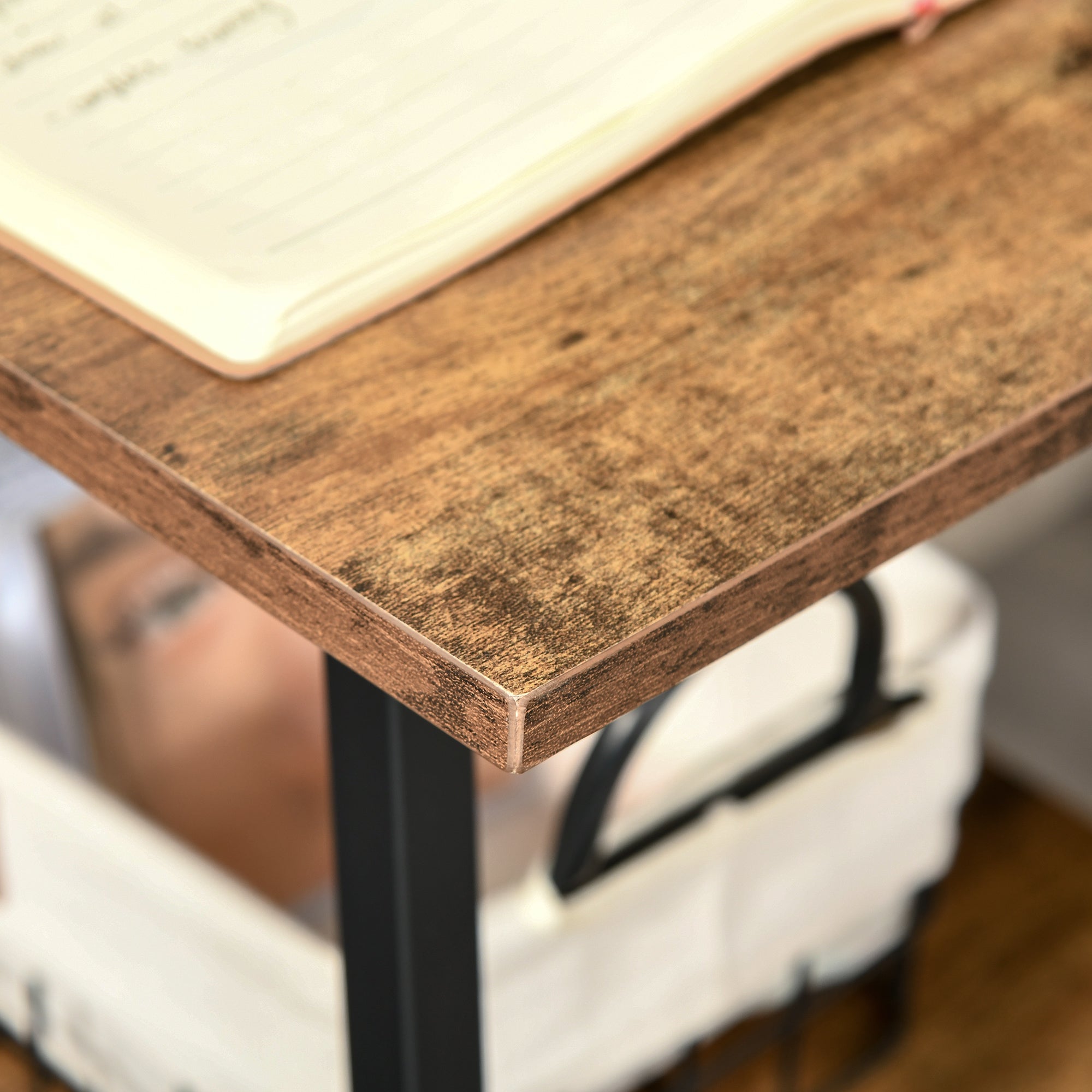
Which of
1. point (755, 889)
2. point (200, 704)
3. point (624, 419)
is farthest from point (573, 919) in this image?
point (200, 704)

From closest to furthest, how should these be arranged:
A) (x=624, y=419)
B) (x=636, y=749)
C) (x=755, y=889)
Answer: (x=624, y=419) < (x=636, y=749) < (x=755, y=889)

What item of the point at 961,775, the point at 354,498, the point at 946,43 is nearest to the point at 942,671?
the point at 961,775

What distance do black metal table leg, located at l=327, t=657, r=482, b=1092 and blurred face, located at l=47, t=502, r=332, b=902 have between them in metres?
0.42

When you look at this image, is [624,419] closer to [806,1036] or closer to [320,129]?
[320,129]

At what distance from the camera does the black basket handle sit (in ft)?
1.18

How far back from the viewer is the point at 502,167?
0.95 feet

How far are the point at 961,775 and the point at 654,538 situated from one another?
402 mm

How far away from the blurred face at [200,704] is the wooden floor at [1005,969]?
0.47 ft

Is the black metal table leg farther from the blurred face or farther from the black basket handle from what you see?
the blurred face

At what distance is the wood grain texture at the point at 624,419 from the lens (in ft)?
0.71

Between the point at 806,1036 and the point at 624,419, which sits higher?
the point at 624,419

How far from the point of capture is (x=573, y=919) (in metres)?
0.45

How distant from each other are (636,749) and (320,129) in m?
0.17

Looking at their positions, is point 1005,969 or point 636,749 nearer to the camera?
point 636,749
